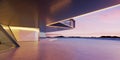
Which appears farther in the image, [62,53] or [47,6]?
[47,6]

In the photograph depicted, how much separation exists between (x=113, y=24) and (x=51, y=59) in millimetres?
20574

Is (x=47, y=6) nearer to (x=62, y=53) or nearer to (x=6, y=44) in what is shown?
(x=62, y=53)

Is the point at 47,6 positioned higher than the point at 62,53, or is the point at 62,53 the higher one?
the point at 47,6

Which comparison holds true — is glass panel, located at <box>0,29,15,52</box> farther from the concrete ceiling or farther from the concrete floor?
the concrete ceiling

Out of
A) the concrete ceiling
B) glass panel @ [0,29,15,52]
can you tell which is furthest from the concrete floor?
the concrete ceiling

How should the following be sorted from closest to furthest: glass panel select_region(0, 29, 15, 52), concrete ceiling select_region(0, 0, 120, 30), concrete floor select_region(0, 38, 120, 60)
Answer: concrete floor select_region(0, 38, 120, 60) → concrete ceiling select_region(0, 0, 120, 30) → glass panel select_region(0, 29, 15, 52)

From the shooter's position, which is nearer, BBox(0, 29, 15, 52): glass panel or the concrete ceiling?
the concrete ceiling

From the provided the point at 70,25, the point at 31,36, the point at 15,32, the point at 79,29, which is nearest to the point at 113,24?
the point at 70,25

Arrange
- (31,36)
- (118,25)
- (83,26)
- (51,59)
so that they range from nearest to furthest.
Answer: (51,59), (31,36), (118,25), (83,26)

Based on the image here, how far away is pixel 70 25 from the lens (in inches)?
941

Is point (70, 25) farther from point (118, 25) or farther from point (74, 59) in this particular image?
point (74, 59)

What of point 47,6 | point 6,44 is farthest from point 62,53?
point 6,44

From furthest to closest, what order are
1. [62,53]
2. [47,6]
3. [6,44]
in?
1. [6,44]
2. [47,6]
3. [62,53]

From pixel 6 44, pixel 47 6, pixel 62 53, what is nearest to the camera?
pixel 62 53
